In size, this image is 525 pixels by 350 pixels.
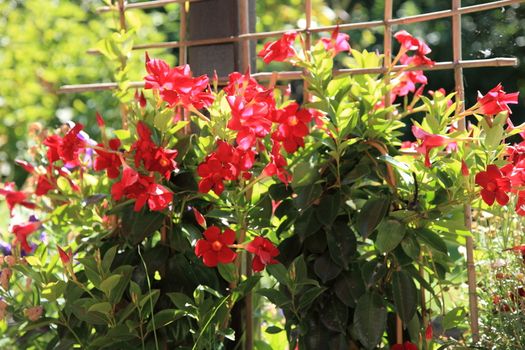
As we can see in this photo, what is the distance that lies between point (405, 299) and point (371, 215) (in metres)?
0.19

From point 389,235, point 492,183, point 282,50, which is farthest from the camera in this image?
point 282,50

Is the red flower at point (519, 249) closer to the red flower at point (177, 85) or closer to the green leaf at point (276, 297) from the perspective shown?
the green leaf at point (276, 297)

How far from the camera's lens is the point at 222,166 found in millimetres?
1777

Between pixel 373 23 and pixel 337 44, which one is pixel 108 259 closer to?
pixel 337 44

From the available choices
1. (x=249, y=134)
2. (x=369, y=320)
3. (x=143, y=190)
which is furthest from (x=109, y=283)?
(x=369, y=320)

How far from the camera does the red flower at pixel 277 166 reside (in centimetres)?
180

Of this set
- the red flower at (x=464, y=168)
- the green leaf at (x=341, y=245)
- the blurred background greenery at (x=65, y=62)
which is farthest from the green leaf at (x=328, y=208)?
the blurred background greenery at (x=65, y=62)

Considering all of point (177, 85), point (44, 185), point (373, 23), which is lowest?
point (44, 185)

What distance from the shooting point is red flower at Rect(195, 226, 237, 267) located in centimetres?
182

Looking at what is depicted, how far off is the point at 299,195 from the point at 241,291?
0.81 ft

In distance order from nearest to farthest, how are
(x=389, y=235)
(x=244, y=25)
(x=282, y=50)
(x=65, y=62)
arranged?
(x=389, y=235), (x=282, y=50), (x=244, y=25), (x=65, y=62)

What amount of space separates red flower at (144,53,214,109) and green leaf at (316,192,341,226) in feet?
1.07

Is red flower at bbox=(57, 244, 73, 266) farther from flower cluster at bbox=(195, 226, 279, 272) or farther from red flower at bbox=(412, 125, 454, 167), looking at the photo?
red flower at bbox=(412, 125, 454, 167)

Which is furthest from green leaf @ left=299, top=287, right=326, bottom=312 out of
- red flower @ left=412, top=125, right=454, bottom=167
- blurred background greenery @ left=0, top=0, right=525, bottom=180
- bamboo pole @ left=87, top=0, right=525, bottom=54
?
blurred background greenery @ left=0, top=0, right=525, bottom=180
